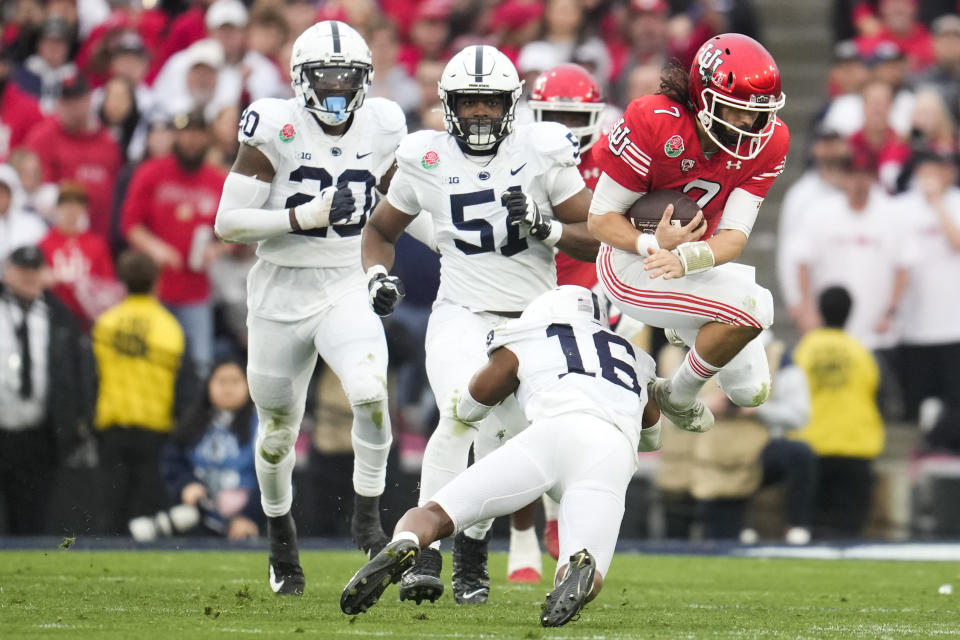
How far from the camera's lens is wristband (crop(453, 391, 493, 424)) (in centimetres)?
659

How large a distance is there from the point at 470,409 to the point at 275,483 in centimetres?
139

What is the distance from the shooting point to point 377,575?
563cm

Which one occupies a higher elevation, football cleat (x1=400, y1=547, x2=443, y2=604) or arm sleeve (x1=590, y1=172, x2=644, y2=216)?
arm sleeve (x1=590, y1=172, x2=644, y2=216)

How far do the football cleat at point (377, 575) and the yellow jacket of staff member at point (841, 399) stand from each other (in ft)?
19.7

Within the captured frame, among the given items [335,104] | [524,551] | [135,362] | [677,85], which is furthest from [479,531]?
[135,362]

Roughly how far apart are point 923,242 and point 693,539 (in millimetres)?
2654

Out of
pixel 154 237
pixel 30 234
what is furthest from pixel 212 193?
pixel 30 234

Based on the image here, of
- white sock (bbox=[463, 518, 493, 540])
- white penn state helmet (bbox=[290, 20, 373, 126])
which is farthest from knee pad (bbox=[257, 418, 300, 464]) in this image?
white penn state helmet (bbox=[290, 20, 373, 126])

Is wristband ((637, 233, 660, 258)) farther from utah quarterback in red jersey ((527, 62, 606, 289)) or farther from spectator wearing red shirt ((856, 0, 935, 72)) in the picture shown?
spectator wearing red shirt ((856, 0, 935, 72))

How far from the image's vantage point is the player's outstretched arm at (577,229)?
734cm

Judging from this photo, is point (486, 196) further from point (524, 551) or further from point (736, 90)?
point (524, 551)

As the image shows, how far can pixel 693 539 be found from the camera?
11328 mm

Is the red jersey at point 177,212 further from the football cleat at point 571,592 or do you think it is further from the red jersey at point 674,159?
the football cleat at point 571,592

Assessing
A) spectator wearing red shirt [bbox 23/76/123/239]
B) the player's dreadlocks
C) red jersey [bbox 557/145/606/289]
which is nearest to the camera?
the player's dreadlocks
